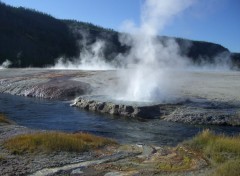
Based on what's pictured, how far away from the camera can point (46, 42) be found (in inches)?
4134

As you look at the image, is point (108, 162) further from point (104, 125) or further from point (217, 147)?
point (104, 125)

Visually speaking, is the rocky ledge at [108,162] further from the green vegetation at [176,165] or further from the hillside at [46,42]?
the hillside at [46,42]

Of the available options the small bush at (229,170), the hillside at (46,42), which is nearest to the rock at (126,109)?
the small bush at (229,170)

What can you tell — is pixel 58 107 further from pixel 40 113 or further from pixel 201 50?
pixel 201 50

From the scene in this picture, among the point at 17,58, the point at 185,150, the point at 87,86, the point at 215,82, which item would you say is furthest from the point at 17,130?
the point at 17,58

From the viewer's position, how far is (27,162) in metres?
10.6

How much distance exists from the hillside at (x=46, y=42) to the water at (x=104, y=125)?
60.9 m

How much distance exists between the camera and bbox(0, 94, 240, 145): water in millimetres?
17109

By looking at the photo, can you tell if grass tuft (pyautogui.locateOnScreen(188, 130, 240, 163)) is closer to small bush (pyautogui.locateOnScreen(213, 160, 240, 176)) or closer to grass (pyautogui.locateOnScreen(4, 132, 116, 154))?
small bush (pyautogui.locateOnScreen(213, 160, 240, 176))

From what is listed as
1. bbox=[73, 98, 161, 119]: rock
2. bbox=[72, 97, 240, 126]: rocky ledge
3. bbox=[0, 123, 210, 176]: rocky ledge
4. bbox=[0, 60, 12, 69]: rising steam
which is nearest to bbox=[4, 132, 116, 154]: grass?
bbox=[0, 123, 210, 176]: rocky ledge

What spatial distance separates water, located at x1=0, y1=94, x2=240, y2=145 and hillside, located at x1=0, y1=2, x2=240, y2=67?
60877 mm

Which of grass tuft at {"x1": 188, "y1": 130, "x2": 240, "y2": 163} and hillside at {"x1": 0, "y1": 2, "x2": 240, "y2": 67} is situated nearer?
grass tuft at {"x1": 188, "y1": 130, "x2": 240, "y2": 163}

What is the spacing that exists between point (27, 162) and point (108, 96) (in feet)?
58.2

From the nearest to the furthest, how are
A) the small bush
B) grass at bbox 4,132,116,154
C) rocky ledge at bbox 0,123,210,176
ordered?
the small bush < rocky ledge at bbox 0,123,210,176 < grass at bbox 4,132,116,154
